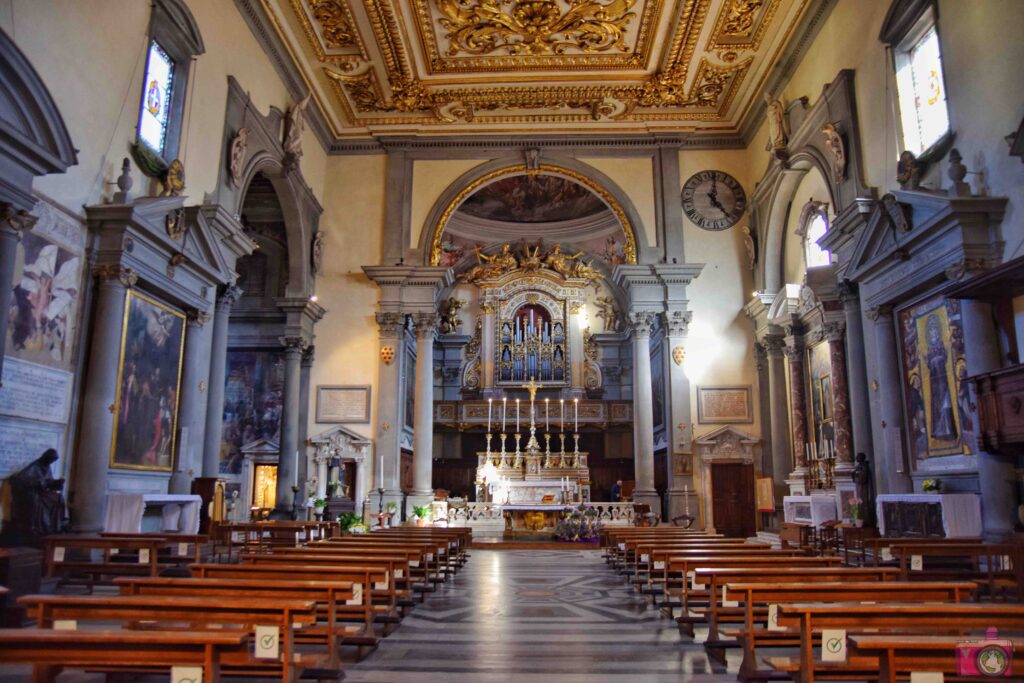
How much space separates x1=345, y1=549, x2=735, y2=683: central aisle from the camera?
4.86m

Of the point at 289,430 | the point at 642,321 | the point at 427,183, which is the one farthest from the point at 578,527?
the point at 427,183

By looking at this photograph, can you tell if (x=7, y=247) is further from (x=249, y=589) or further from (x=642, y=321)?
(x=642, y=321)

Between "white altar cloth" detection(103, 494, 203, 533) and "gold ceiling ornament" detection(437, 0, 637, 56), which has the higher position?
"gold ceiling ornament" detection(437, 0, 637, 56)

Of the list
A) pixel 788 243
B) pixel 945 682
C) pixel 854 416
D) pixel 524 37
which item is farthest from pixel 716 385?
pixel 945 682

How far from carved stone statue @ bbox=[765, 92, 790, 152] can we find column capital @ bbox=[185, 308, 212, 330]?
12277 millimetres

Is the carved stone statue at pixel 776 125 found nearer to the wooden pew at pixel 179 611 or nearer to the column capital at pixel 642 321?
the column capital at pixel 642 321

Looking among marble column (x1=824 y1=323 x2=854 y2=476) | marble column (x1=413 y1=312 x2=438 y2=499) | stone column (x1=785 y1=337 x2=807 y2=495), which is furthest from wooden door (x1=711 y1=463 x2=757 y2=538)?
marble column (x1=413 y1=312 x2=438 y2=499)

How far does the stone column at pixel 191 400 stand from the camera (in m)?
12.5

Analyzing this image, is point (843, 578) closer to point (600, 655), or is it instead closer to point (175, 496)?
point (600, 655)

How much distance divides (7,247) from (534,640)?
6.91 meters

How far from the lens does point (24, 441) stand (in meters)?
8.96

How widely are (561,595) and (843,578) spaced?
12.7 ft

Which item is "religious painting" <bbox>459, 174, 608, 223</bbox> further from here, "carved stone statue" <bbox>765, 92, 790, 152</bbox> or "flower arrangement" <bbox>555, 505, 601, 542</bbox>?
"flower arrangement" <bbox>555, 505, 601, 542</bbox>

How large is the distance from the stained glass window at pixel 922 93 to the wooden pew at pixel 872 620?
30.4 ft
